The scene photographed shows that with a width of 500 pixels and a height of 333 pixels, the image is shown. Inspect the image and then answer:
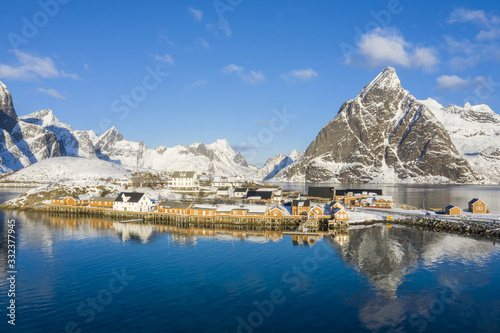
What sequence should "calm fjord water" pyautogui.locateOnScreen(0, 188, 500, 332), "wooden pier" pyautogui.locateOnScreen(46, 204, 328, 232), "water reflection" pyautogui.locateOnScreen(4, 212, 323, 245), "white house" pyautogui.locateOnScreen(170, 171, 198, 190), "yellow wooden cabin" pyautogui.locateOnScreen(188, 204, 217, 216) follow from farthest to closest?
"white house" pyautogui.locateOnScreen(170, 171, 198, 190), "yellow wooden cabin" pyautogui.locateOnScreen(188, 204, 217, 216), "wooden pier" pyautogui.locateOnScreen(46, 204, 328, 232), "water reflection" pyautogui.locateOnScreen(4, 212, 323, 245), "calm fjord water" pyautogui.locateOnScreen(0, 188, 500, 332)

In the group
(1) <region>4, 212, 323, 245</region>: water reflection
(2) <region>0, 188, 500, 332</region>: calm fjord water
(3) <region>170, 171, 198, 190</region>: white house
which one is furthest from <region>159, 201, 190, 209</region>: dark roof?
(3) <region>170, 171, 198, 190</region>: white house

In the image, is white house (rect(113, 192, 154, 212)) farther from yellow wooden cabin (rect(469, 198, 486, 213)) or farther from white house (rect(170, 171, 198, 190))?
yellow wooden cabin (rect(469, 198, 486, 213))

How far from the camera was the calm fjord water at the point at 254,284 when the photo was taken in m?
26.4

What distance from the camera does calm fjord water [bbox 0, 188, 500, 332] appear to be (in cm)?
2639

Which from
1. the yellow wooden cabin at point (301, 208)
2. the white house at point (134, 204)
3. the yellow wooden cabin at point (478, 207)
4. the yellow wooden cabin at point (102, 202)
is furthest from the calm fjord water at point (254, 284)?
the yellow wooden cabin at point (102, 202)

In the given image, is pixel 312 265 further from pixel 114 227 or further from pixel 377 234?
pixel 114 227

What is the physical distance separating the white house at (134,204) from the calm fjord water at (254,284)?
89.4 ft

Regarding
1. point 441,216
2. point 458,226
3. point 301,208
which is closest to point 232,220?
point 301,208

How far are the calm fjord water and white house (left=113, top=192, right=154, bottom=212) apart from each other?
27.2 metres

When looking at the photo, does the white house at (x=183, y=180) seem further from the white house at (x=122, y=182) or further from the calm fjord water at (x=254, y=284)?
the calm fjord water at (x=254, y=284)

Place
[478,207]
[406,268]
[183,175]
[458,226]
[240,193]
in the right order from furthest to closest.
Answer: [183,175] < [240,193] < [478,207] < [458,226] < [406,268]

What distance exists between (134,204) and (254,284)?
59.0m

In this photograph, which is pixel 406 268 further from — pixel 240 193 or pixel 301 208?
pixel 240 193

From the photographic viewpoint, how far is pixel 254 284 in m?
34.5
